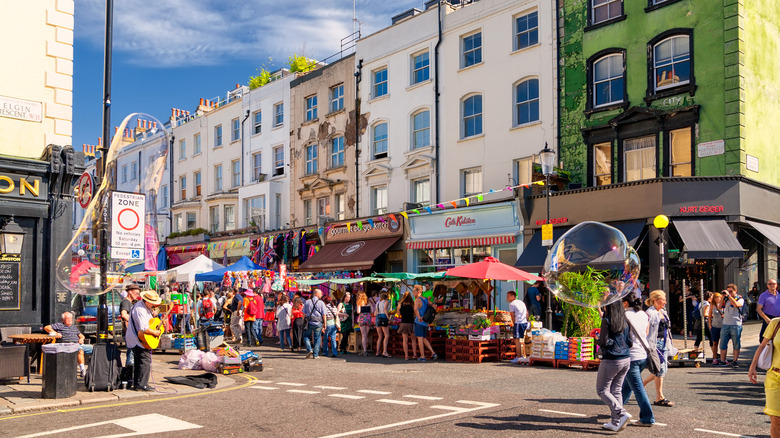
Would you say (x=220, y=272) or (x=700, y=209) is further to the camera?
(x=220, y=272)

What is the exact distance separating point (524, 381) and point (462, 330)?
4.22 metres

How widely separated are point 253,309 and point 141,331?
1062 centimetres

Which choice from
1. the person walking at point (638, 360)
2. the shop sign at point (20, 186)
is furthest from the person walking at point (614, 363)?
the shop sign at point (20, 186)

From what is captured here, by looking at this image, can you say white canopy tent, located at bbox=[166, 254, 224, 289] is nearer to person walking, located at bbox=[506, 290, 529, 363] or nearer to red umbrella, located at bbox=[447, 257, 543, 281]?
red umbrella, located at bbox=[447, 257, 543, 281]

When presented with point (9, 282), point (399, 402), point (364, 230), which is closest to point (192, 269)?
point (364, 230)

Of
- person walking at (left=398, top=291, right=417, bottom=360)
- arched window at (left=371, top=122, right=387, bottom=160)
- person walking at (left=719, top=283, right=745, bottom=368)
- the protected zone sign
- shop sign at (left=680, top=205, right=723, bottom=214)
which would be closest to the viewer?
the protected zone sign

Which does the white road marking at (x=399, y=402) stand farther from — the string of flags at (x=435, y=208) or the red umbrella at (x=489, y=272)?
the string of flags at (x=435, y=208)

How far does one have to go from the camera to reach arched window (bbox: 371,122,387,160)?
31.4 m

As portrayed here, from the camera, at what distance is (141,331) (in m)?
11.4

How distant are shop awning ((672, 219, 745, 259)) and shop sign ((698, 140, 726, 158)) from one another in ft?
6.42

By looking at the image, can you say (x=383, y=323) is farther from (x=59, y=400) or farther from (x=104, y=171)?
(x=59, y=400)

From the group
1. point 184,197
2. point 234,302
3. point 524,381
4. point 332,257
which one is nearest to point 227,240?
point 184,197

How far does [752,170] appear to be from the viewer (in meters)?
21.2

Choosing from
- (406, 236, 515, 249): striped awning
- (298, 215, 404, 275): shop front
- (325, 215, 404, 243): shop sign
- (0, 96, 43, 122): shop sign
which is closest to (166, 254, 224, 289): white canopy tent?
(298, 215, 404, 275): shop front
